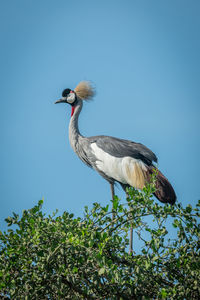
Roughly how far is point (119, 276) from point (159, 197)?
105 inches

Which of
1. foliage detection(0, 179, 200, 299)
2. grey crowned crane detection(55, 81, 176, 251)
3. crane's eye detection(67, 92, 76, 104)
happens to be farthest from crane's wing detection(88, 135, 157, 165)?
foliage detection(0, 179, 200, 299)

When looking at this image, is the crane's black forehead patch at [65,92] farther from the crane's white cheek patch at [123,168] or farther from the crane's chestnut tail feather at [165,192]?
the crane's chestnut tail feather at [165,192]

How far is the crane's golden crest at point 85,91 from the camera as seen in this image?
716 centimetres

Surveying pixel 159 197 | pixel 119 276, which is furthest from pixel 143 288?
pixel 159 197

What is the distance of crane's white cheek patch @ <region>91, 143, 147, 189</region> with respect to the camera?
5438 millimetres

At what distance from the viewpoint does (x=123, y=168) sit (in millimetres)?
5531

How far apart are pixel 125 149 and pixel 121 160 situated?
16cm

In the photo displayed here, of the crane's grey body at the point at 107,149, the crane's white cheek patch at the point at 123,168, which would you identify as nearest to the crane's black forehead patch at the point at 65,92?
the crane's grey body at the point at 107,149

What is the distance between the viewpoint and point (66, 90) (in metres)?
6.89

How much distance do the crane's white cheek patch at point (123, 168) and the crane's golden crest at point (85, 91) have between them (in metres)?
1.68

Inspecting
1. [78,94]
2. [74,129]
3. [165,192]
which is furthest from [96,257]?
[78,94]

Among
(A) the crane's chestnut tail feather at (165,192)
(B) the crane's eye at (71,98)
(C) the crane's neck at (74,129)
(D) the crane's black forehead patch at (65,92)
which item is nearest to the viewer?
Result: (A) the crane's chestnut tail feather at (165,192)

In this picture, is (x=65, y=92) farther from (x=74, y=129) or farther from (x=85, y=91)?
(x=74, y=129)

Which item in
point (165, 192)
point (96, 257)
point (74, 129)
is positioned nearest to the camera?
point (96, 257)
